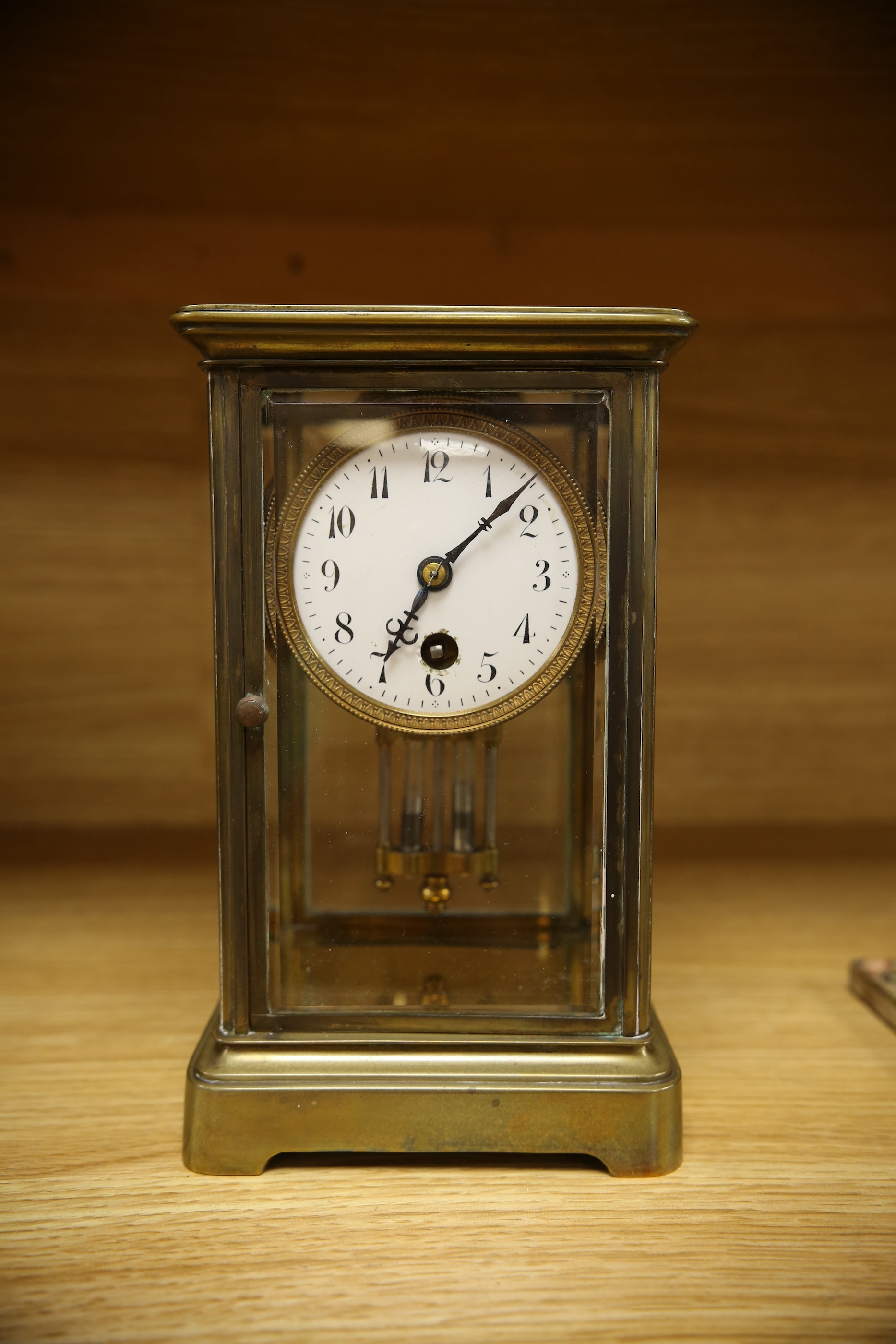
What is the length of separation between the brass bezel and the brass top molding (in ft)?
0.11

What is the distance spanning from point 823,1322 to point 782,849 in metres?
0.68

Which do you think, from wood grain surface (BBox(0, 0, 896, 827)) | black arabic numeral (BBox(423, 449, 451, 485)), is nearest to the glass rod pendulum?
black arabic numeral (BBox(423, 449, 451, 485))

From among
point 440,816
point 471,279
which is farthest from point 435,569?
point 471,279

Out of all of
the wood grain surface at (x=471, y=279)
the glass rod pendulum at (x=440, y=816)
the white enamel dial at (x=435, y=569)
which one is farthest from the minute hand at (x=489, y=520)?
the wood grain surface at (x=471, y=279)

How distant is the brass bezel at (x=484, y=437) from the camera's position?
0.63 m

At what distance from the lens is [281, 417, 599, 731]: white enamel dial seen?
63 centimetres

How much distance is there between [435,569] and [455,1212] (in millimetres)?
333

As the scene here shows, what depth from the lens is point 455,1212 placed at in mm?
592

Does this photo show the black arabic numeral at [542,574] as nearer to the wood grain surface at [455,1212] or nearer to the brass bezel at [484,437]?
the brass bezel at [484,437]

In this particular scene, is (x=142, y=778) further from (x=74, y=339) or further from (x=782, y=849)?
(x=782, y=849)

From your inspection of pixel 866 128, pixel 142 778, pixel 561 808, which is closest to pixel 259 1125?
pixel 561 808

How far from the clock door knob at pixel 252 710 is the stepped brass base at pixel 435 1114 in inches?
7.4

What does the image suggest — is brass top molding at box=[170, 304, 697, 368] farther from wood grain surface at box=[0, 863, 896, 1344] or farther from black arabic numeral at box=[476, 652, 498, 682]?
wood grain surface at box=[0, 863, 896, 1344]

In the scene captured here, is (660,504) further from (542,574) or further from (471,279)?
(542,574)
